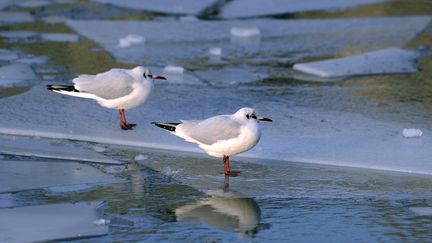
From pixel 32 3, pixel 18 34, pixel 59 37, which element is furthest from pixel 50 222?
pixel 32 3

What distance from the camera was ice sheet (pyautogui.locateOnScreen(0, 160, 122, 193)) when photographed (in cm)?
637

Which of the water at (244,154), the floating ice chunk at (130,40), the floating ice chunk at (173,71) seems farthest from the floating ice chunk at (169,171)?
the floating ice chunk at (130,40)

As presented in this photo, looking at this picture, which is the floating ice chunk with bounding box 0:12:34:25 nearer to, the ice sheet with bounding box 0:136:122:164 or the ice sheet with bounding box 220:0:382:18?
the ice sheet with bounding box 220:0:382:18

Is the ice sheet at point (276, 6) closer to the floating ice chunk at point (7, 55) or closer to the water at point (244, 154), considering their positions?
the water at point (244, 154)

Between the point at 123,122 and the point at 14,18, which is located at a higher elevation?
the point at 14,18

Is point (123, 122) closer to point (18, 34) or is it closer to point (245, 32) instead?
point (245, 32)

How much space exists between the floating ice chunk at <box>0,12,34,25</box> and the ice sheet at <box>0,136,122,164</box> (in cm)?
684

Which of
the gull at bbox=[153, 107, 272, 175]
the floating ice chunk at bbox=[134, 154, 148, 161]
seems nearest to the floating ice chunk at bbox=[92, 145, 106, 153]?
the floating ice chunk at bbox=[134, 154, 148, 161]

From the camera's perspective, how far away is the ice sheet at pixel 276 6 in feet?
48.7

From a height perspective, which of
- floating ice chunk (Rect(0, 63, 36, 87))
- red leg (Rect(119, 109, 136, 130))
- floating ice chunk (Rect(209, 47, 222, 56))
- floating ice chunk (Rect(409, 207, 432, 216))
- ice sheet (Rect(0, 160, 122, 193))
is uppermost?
floating ice chunk (Rect(209, 47, 222, 56))

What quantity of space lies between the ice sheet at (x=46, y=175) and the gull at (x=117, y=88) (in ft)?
3.26

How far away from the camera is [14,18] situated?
1448 centimetres

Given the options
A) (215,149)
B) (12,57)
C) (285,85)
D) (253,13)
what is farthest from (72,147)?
(253,13)

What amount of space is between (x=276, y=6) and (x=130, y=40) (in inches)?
149
